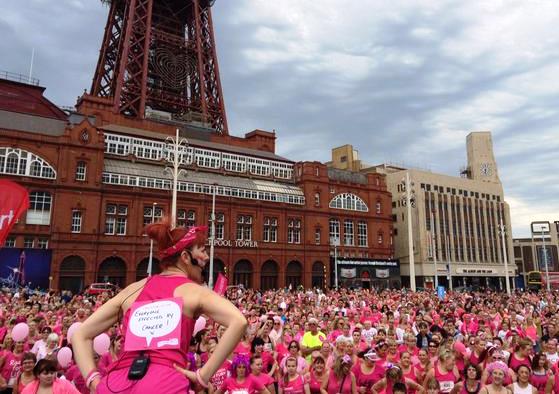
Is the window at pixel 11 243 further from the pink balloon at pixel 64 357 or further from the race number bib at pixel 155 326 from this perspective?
the race number bib at pixel 155 326

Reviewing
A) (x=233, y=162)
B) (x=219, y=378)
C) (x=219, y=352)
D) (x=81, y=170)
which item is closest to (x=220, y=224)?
(x=233, y=162)

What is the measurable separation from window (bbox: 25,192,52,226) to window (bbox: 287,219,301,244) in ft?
88.0

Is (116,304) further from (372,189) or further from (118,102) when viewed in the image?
(372,189)

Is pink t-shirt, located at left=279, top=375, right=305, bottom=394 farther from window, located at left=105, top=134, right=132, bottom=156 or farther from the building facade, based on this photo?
the building facade

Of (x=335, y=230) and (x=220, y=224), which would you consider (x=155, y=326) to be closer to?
(x=220, y=224)

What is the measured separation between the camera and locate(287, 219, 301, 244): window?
54.9 m

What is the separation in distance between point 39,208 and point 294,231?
93.7ft

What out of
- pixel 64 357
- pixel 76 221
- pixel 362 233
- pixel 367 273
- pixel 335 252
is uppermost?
pixel 362 233

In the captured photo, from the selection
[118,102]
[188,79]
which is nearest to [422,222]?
[188,79]

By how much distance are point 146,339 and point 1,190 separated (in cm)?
996

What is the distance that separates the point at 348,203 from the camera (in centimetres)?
6119

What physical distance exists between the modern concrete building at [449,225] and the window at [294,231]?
1693 centimetres

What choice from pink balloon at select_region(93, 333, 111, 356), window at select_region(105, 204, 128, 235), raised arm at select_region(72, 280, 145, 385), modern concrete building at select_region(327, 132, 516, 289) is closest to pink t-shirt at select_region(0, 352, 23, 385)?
pink balloon at select_region(93, 333, 111, 356)

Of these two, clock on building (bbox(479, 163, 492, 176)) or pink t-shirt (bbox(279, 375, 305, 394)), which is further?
clock on building (bbox(479, 163, 492, 176))
